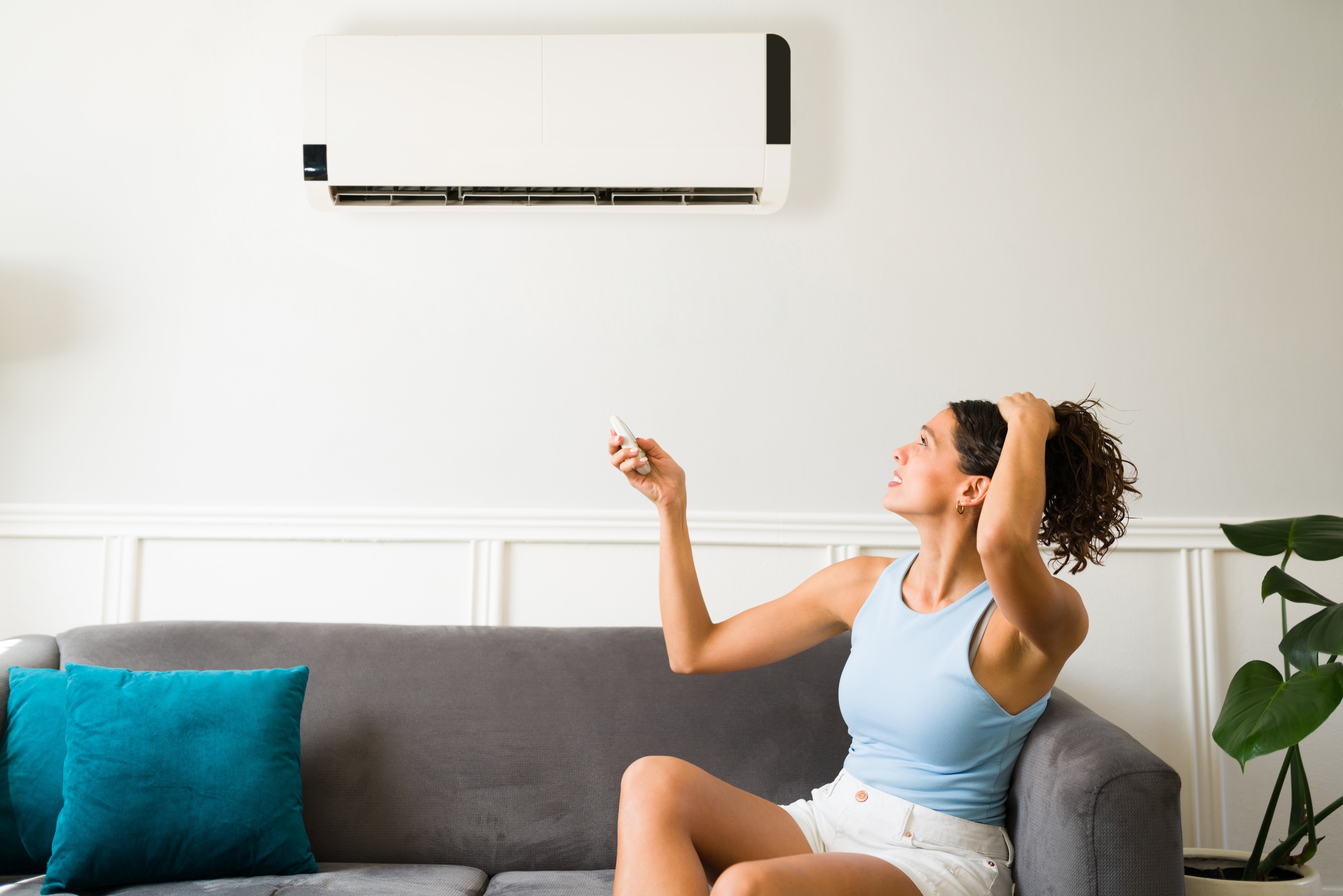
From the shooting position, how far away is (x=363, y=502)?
6.59ft

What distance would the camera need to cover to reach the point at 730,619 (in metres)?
1.53

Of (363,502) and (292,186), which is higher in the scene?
(292,186)

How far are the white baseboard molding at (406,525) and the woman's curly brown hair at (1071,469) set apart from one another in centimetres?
66

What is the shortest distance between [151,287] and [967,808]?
2014 mm

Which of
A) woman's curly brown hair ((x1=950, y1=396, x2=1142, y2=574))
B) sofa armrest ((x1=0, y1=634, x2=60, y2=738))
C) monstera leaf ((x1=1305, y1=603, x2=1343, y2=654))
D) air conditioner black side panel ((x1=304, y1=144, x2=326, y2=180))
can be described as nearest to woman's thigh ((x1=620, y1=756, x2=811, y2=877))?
woman's curly brown hair ((x1=950, y1=396, x2=1142, y2=574))

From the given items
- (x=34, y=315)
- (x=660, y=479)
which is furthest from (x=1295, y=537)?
(x=34, y=315)

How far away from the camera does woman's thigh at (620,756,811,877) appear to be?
3.77 feet

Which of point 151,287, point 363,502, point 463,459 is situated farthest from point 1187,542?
point 151,287

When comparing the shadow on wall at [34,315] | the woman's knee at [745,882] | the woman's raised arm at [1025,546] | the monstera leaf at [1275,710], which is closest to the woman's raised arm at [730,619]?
the woman's raised arm at [1025,546]

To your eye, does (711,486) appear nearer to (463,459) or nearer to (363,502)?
(463,459)

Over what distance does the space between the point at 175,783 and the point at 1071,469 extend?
1494mm

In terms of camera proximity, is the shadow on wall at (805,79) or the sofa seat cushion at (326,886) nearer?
the sofa seat cushion at (326,886)

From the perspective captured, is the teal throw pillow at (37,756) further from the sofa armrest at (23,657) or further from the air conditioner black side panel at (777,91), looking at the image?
the air conditioner black side panel at (777,91)

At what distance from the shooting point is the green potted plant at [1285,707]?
53.0 inches
